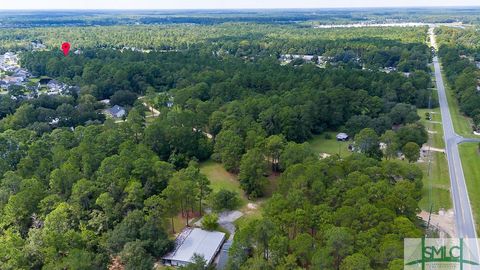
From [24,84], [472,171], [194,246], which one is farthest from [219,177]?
[24,84]

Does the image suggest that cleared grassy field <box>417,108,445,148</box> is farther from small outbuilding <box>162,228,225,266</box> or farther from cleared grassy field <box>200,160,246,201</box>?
small outbuilding <box>162,228,225,266</box>

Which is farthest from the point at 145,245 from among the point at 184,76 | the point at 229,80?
the point at 184,76

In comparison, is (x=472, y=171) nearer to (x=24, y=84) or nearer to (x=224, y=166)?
(x=224, y=166)

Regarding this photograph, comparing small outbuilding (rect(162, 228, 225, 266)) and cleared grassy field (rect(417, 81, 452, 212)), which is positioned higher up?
small outbuilding (rect(162, 228, 225, 266))

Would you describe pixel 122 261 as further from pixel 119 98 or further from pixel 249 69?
pixel 249 69

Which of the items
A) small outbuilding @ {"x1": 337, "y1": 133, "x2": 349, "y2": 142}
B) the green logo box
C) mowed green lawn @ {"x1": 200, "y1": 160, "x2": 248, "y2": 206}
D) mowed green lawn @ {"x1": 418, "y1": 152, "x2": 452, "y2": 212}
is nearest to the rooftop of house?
mowed green lawn @ {"x1": 200, "y1": 160, "x2": 248, "y2": 206}

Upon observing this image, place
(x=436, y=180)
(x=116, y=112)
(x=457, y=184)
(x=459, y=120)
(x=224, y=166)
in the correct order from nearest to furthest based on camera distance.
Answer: (x=457, y=184) → (x=436, y=180) → (x=224, y=166) → (x=459, y=120) → (x=116, y=112)
